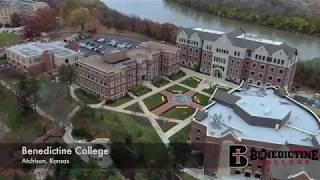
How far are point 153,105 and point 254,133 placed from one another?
32.7 feet

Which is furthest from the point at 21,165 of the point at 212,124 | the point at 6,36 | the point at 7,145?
the point at 6,36

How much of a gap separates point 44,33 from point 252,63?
27633 millimetres

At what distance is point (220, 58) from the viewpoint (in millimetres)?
34531

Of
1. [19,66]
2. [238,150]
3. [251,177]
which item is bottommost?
[251,177]

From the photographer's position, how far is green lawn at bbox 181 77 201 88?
33312mm

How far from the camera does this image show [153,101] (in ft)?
98.1

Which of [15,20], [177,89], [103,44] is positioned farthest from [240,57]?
[15,20]

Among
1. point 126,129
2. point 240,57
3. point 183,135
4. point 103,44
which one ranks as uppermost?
point 240,57

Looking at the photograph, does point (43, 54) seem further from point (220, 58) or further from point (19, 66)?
point (220, 58)

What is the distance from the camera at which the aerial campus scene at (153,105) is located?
21.5 metres

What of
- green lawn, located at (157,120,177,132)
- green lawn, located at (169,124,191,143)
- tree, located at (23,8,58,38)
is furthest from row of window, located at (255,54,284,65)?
tree, located at (23,8,58,38)

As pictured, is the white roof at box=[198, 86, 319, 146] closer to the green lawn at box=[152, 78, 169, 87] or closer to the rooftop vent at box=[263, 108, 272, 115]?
the rooftop vent at box=[263, 108, 272, 115]

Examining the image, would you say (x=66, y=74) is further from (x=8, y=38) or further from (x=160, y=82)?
(x=8, y=38)

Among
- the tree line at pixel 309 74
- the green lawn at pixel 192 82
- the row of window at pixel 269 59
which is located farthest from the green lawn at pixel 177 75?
the tree line at pixel 309 74
